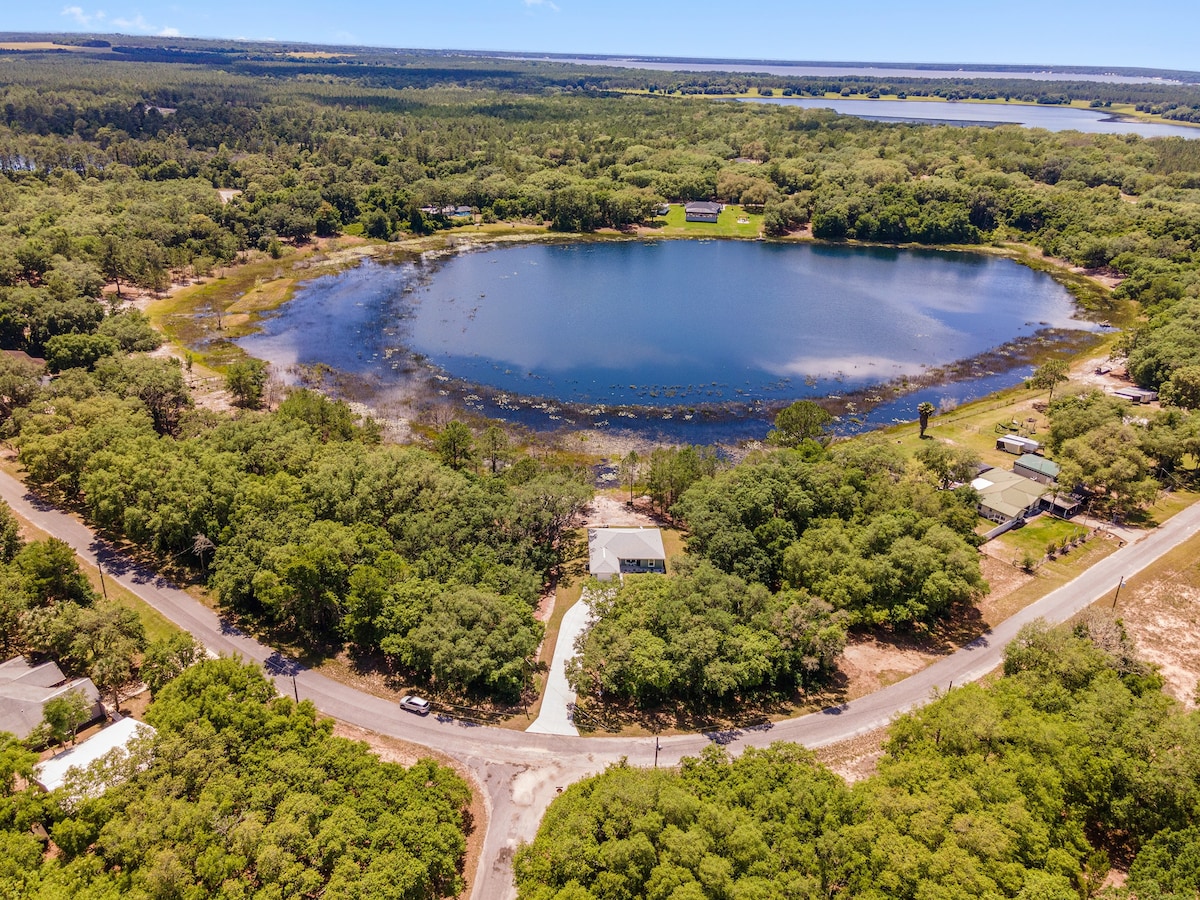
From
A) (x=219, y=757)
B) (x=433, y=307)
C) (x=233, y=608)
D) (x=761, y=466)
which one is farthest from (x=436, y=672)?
(x=433, y=307)

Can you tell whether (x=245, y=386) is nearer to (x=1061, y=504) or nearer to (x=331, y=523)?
(x=331, y=523)

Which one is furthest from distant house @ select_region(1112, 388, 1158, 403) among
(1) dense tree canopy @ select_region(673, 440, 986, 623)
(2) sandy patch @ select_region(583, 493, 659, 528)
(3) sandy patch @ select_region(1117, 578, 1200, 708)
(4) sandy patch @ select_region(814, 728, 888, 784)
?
(4) sandy patch @ select_region(814, 728, 888, 784)

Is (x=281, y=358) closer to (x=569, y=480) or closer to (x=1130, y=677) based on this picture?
(x=569, y=480)

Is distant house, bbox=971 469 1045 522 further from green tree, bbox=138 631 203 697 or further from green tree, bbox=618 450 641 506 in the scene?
green tree, bbox=138 631 203 697

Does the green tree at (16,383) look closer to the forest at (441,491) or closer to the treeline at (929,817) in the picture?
the forest at (441,491)

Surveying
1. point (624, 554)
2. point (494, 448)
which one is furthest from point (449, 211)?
point (624, 554)

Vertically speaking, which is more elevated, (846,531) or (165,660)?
(846,531)

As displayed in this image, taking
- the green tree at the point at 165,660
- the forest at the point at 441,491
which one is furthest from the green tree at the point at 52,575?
the green tree at the point at 165,660
